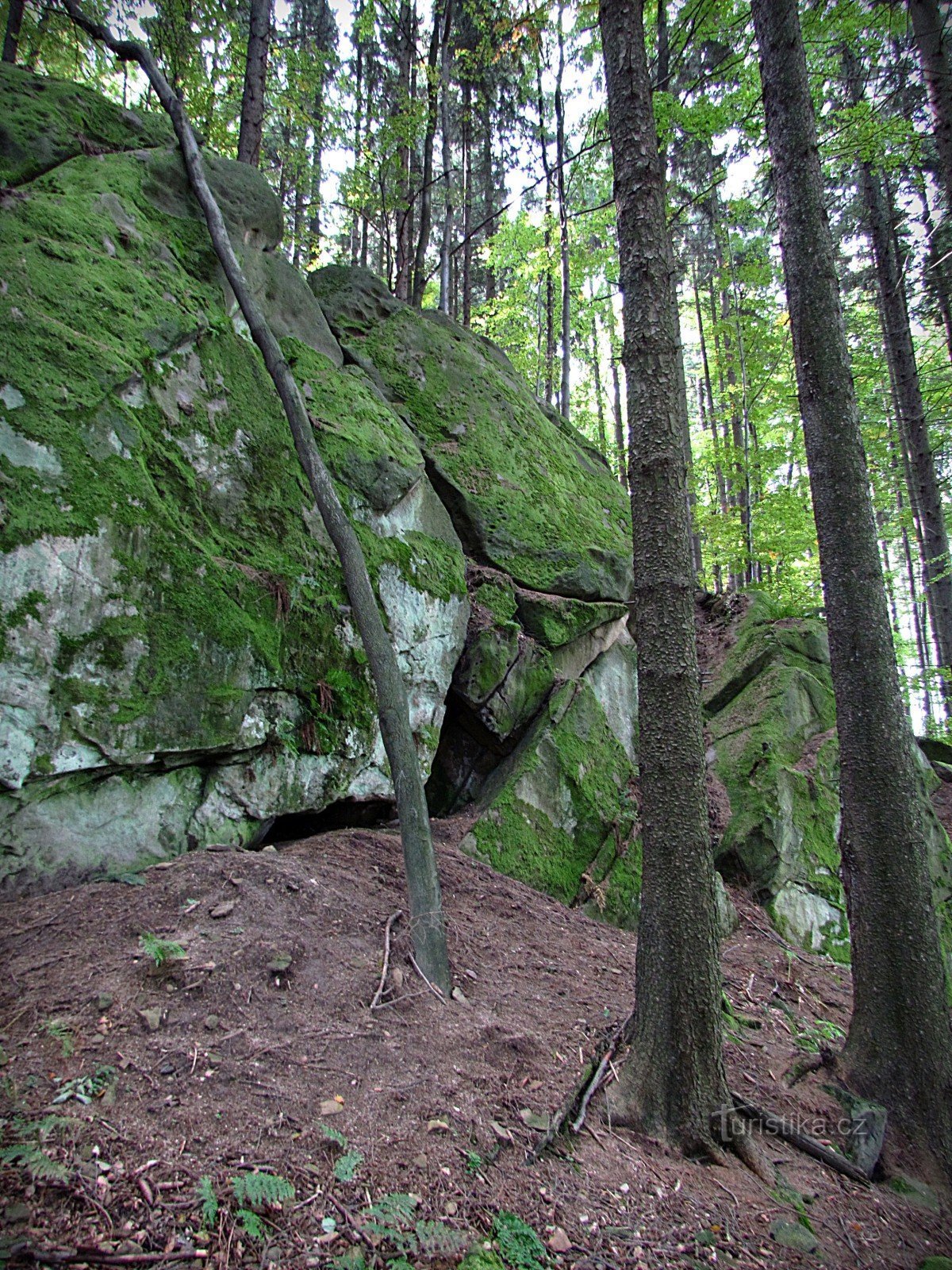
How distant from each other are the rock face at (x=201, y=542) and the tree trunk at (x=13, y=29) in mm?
4448

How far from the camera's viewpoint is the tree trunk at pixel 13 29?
9438 mm

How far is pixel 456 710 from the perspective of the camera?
739cm

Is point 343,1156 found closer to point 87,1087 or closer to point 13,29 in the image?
point 87,1087

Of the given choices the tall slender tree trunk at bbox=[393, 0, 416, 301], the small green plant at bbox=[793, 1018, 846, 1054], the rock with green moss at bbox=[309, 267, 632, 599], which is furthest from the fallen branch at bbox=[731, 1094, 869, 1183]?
the tall slender tree trunk at bbox=[393, 0, 416, 301]

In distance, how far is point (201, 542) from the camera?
5.39 meters

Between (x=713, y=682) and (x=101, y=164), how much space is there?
979 cm

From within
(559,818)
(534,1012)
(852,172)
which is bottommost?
(534,1012)

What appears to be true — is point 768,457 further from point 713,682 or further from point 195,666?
point 195,666

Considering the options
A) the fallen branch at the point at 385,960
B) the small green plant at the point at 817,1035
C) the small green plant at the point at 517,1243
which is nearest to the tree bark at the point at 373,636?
the fallen branch at the point at 385,960

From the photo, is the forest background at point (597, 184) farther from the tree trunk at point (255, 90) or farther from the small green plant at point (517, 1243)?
the small green plant at point (517, 1243)

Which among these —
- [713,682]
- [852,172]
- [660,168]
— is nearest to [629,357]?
[660,168]

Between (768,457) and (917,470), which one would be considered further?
(768,457)

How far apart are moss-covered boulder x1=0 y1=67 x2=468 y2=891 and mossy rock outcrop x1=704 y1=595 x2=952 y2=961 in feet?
13.5

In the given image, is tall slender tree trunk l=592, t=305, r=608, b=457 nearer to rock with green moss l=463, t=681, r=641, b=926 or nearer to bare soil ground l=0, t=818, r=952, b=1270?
rock with green moss l=463, t=681, r=641, b=926
